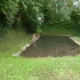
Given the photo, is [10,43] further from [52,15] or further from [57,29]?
[52,15]

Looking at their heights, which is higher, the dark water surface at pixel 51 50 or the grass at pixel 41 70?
the grass at pixel 41 70

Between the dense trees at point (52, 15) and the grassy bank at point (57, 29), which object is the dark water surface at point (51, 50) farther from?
the grassy bank at point (57, 29)

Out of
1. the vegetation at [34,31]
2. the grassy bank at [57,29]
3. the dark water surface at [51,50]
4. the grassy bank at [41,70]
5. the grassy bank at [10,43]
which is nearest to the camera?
the grassy bank at [41,70]

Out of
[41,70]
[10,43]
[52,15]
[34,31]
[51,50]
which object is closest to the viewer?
[41,70]

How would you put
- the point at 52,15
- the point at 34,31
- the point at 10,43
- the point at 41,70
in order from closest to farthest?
the point at 41,70, the point at 10,43, the point at 34,31, the point at 52,15

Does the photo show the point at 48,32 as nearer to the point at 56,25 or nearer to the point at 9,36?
the point at 56,25

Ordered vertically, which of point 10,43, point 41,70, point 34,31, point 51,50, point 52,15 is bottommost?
point 51,50

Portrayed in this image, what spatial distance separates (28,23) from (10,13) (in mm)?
4527

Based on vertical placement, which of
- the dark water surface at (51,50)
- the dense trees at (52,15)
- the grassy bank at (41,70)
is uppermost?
the dense trees at (52,15)

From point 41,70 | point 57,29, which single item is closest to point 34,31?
point 57,29

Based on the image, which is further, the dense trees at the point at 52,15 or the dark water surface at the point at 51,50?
the dense trees at the point at 52,15

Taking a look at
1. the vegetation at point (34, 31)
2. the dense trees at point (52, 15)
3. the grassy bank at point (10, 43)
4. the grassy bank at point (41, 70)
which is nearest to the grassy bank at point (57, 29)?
the vegetation at point (34, 31)

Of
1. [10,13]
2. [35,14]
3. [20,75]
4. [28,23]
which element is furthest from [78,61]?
[28,23]

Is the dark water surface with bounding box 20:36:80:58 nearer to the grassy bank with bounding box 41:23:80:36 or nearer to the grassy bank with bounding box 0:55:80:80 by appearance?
the grassy bank with bounding box 0:55:80:80
